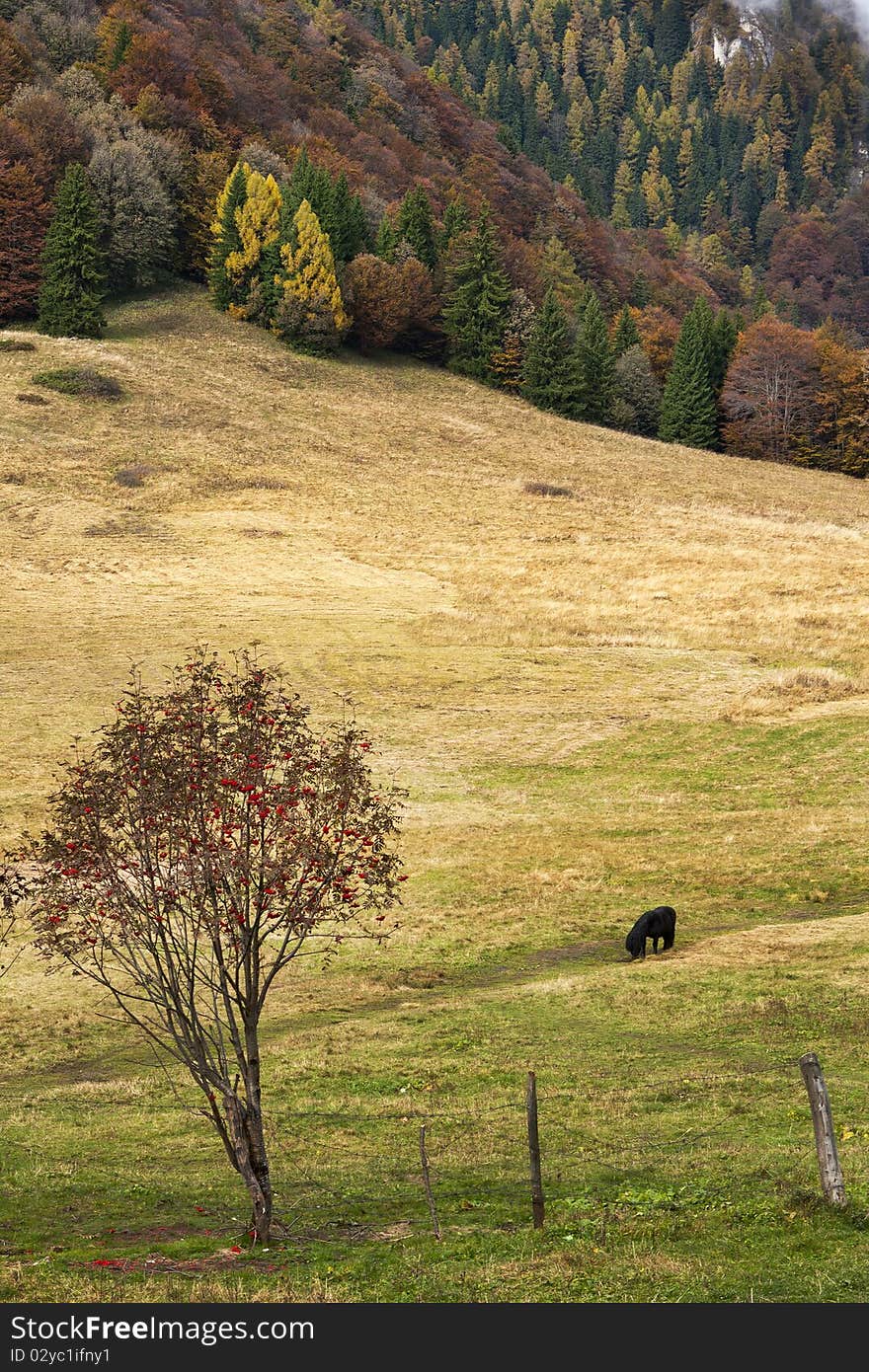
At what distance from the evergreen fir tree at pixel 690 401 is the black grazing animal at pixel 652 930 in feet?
316

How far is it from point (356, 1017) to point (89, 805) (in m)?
12.8

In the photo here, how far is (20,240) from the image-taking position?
108m

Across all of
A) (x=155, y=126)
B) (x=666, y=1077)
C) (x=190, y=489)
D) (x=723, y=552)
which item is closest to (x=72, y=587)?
(x=190, y=489)

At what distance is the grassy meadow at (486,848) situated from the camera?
13.3m

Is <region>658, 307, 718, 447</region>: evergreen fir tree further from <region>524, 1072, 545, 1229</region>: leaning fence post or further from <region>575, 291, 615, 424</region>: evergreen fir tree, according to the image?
<region>524, 1072, 545, 1229</region>: leaning fence post

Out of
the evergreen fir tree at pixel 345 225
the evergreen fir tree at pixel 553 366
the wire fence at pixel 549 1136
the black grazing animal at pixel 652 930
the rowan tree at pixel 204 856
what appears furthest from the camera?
the evergreen fir tree at pixel 345 225

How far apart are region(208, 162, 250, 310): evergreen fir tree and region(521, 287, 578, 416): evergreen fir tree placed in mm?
28176

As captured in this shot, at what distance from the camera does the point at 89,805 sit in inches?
528

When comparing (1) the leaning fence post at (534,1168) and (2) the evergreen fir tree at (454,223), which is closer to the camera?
(1) the leaning fence post at (534,1168)

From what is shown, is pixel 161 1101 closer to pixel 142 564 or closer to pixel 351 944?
pixel 351 944

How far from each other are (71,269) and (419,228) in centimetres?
3878

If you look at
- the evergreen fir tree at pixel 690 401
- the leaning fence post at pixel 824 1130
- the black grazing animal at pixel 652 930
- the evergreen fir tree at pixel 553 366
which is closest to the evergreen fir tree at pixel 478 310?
the evergreen fir tree at pixel 553 366

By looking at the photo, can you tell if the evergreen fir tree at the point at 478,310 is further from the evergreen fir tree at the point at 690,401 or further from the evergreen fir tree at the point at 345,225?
the evergreen fir tree at the point at 690,401

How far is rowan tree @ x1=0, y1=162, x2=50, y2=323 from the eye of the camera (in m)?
107
